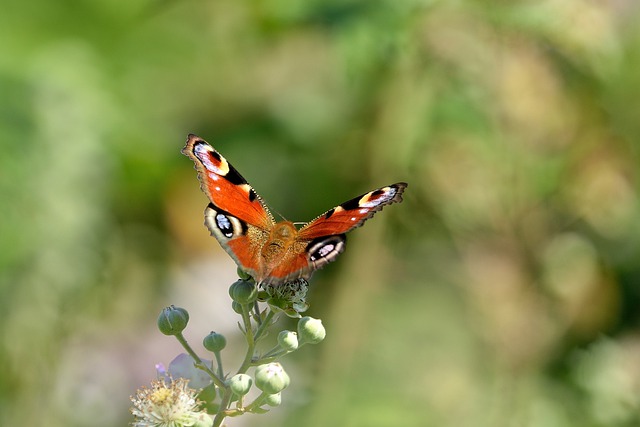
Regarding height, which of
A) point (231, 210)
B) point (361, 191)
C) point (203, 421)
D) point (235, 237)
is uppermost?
point (361, 191)

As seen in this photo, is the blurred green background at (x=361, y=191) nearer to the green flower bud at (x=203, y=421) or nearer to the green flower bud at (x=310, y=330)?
the green flower bud at (x=310, y=330)

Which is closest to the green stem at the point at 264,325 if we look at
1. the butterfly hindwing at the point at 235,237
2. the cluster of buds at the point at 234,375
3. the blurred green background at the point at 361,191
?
the cluster of buds at the point at 234,375

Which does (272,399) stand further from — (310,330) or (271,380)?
(310,330)

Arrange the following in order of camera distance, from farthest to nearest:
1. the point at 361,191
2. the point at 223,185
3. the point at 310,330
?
the point at 361,191 → the point at 223,185 → the point at 310,330

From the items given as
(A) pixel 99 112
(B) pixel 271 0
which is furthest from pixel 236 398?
(A) pixel 99 112

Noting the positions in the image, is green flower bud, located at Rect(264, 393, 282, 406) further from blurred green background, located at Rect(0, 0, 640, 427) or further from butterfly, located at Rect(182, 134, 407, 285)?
blurred green background, located at Rect(0, 0, 640, 427)

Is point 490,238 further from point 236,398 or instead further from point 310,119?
point 236,398

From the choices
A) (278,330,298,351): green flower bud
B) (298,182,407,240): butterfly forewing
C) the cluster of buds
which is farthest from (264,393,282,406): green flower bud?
(298,182,407,240): butterfly forewing

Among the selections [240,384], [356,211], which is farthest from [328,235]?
[240,384]
